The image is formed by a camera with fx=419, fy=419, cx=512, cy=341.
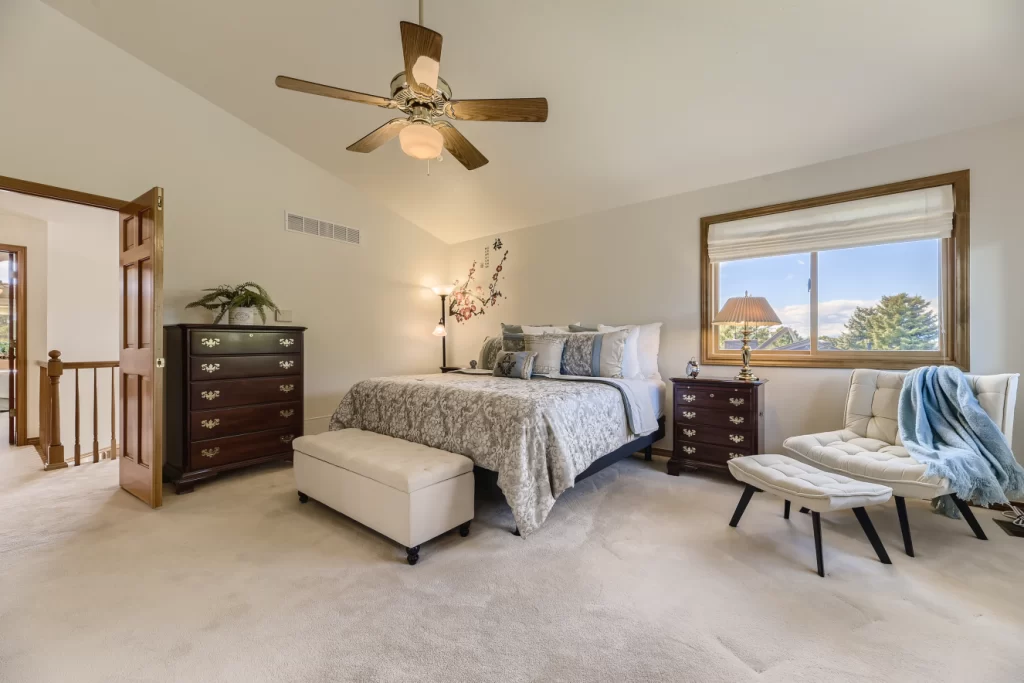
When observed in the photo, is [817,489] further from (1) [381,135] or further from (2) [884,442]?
(1) [381,135]

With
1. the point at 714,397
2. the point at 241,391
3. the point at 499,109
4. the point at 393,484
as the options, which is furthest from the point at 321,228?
the point at 714,397

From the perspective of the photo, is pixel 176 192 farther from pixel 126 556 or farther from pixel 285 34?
pixel 126 556

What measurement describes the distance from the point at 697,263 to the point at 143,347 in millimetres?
4157

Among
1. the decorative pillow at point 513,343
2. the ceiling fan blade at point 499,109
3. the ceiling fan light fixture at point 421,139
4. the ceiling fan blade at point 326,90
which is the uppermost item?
the ceiling fan blade at point 326,90

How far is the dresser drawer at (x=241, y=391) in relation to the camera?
299cm

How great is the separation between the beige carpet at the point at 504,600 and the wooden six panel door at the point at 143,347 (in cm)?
31

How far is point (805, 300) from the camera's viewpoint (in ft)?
10.6

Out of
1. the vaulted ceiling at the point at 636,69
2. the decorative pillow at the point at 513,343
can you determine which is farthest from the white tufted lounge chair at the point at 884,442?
the decorative pillow at the point at 513,343

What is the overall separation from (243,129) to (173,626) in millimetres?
3741

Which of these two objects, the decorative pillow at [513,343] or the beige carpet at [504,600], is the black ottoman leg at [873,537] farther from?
the decorative pillow at [513,343]

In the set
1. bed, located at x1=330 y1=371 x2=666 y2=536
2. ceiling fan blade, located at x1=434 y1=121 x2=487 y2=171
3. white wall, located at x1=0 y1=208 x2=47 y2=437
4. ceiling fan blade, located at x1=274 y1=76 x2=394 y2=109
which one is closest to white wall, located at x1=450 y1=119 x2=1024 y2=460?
bed, located at x1=330 y1=371 x2=666 y2=536

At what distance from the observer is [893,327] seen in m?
2.93

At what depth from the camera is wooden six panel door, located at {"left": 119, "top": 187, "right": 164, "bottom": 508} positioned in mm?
2588

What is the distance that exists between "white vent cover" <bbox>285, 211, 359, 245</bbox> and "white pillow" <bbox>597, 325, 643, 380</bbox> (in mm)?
2854
